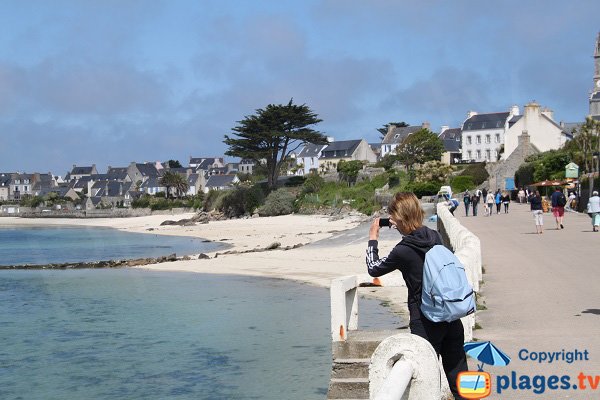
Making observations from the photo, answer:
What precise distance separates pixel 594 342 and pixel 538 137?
61824 mm

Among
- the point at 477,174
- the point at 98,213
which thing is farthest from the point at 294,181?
the point at 98,213

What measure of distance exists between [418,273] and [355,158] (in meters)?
93.7

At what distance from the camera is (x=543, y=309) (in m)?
10.2

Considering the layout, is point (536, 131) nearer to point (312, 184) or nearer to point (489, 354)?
point (312, 184)

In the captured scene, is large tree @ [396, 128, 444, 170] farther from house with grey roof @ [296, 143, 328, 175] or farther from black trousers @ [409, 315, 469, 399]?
black trousers @ [409, 315, 469, 399]

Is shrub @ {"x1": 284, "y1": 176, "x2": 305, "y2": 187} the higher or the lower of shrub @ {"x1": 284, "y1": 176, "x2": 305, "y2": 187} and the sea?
the higher

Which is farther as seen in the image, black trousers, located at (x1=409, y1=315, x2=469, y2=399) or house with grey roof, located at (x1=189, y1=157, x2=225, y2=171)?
house with grey roof, located at (x1=189, y1=157, x2=225, y2=171)

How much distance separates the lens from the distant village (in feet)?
220

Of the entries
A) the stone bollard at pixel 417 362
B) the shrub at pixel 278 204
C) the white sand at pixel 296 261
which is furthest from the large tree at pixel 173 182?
the stone bollard at pixel 417 362

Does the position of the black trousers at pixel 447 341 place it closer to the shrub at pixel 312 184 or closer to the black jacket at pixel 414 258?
the black jacket at pixel 414 258

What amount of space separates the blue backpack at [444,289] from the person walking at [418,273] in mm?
124

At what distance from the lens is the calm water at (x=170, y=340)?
1102 centimetres

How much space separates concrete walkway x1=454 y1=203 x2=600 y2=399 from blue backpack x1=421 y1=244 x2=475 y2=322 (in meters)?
1.98

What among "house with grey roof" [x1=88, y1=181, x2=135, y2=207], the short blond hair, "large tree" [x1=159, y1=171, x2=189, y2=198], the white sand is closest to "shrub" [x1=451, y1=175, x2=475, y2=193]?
the white sand
